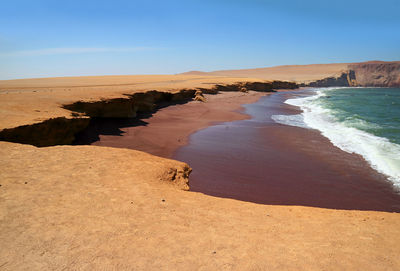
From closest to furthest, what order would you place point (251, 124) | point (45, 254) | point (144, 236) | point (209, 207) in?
point (45, 254)
point (144, 236)
point (209, 207)
point (251, 124)

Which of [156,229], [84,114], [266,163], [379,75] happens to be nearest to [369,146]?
[266,163]

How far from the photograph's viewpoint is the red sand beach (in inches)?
251

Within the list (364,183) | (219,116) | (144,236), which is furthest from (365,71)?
(144,236)

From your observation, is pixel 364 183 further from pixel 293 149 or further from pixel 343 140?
pixel 343 140

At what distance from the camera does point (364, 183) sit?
23.4 feet

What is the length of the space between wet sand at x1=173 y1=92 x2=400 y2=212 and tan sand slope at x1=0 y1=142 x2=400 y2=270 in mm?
1633

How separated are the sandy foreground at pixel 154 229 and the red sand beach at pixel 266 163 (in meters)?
1.74

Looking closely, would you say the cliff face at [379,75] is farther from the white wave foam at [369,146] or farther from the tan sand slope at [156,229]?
the tan sand slope at [156,229]

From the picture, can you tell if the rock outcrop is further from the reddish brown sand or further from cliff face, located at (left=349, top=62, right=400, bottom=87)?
cliff face, located at (left=349, top=62, right=400, bottom=87)

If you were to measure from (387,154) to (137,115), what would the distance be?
13.3m

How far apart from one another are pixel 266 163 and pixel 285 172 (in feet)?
2.92

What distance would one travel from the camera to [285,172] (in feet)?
25.8

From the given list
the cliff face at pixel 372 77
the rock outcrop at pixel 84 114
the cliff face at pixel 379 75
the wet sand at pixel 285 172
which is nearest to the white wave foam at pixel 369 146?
the wet sand at pixel 285 172

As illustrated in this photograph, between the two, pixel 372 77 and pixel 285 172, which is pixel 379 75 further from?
pixel 285 172
